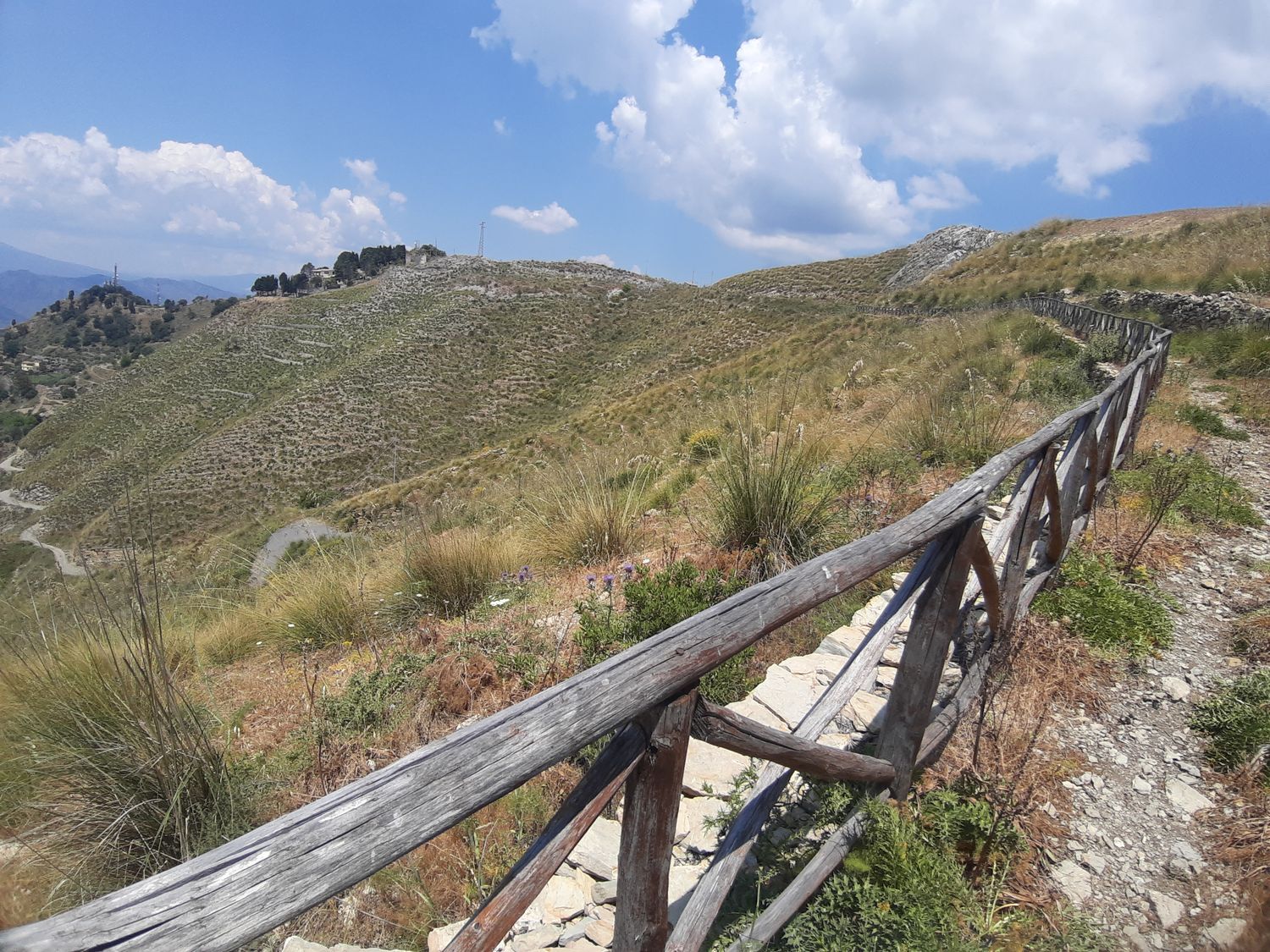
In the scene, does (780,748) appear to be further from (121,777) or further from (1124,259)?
(1124,259)

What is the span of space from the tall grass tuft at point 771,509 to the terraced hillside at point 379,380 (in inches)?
1081

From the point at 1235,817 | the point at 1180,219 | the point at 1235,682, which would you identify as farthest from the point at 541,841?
the point at 1180,219

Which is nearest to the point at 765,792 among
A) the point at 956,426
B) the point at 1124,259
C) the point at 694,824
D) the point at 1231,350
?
the point at 694,824

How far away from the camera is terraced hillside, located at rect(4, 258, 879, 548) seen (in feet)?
124

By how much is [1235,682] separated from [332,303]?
88001mm

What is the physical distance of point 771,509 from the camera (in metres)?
4.60

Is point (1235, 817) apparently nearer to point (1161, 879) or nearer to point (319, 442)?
point (1161, 879)

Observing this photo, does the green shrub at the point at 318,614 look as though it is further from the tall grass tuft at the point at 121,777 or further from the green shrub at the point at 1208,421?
the green shrub at the point at 1208,421

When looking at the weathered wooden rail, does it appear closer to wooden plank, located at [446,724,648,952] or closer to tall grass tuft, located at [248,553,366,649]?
wooden plank, located at [446,724,648,952]

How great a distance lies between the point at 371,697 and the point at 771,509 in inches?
116

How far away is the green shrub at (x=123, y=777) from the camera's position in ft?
7.77

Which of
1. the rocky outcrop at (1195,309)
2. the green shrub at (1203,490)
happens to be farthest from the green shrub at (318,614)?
the rocky outcrop at (1195,309)

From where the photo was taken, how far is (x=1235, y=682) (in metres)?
3.08

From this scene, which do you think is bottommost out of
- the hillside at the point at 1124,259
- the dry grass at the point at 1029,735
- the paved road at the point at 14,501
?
the paved road at the point at 14,501
